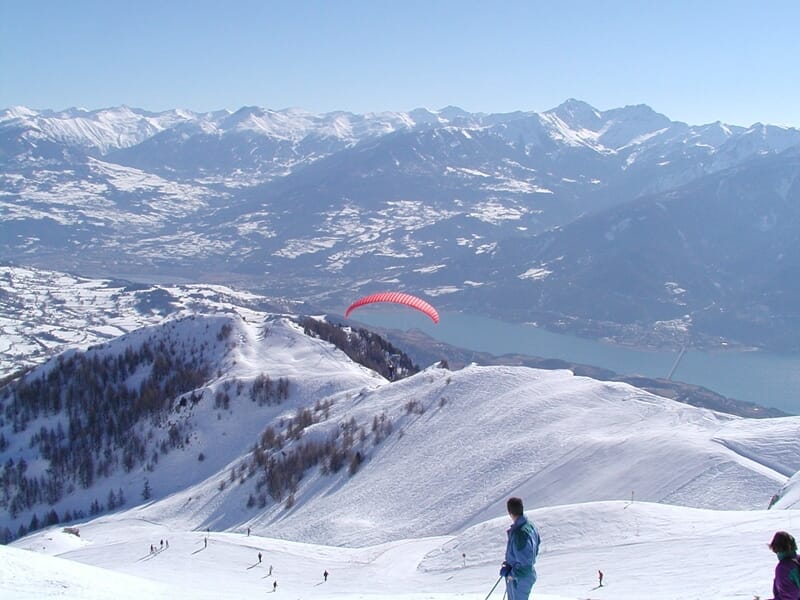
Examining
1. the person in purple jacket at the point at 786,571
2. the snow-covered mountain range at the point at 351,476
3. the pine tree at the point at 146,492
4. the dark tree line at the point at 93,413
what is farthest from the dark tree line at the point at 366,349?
the person in purple jacket at the point at 786,571

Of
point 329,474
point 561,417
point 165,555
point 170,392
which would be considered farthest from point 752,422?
point 170,392

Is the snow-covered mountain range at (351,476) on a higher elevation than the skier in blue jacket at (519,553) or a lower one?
lower

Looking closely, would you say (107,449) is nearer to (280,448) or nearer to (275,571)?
(280,448)

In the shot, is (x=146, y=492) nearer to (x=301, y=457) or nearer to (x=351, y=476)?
(x=301, y=457)

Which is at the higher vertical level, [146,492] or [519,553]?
[519,553]

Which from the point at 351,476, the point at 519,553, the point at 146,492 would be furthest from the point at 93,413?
the point at 519,553

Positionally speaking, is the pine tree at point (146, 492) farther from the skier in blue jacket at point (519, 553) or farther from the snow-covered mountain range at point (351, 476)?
the skier in blue jacket at point (519, 553)

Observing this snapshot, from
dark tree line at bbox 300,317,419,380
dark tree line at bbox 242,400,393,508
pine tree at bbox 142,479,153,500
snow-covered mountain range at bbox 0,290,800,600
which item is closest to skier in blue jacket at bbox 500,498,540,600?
snow-covered mountain range at bbox 0,290,800,600
